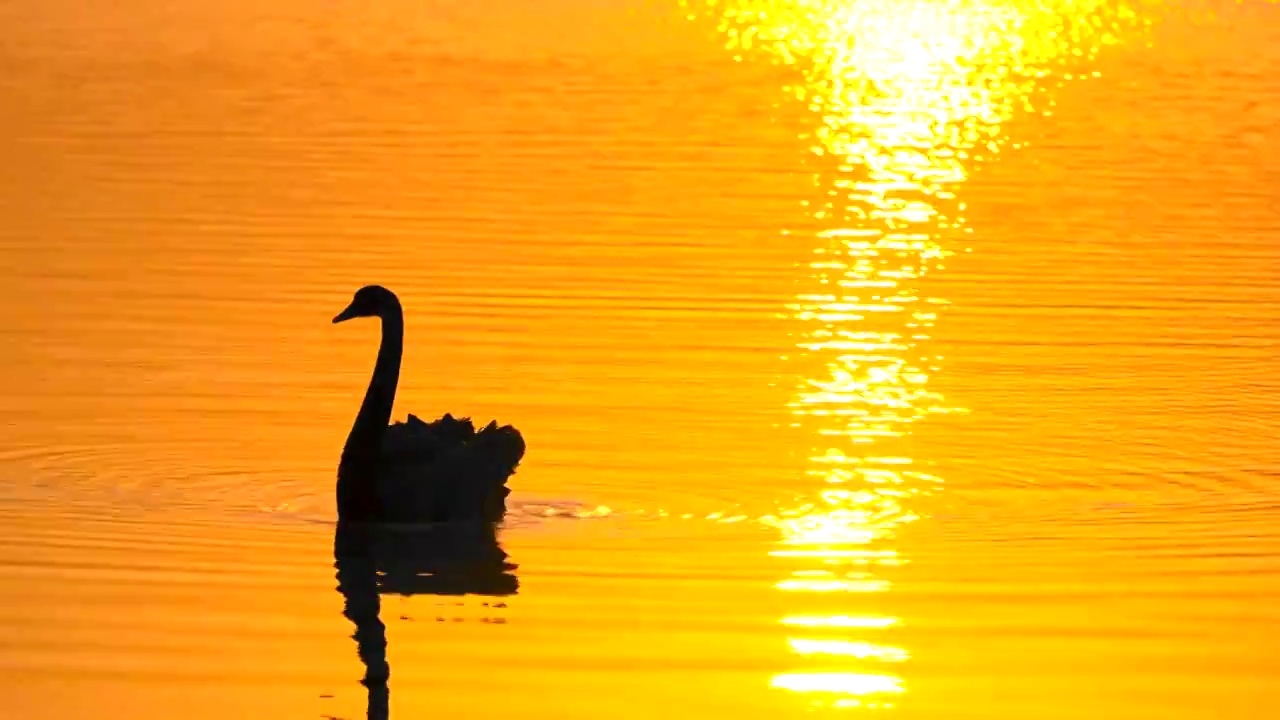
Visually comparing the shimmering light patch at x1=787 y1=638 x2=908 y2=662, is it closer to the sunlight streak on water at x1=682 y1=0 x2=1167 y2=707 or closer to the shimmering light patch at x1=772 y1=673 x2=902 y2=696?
the sunlight streak on water at x1=682 y1=0 x2=1167 y2=707

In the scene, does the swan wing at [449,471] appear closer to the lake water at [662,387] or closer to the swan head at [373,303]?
the lake water at [662,387]

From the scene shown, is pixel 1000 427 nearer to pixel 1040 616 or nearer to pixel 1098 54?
pixel 1040 616

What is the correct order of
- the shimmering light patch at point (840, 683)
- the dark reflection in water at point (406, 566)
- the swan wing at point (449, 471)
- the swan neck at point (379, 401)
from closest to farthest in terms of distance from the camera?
the shimmering light patch at point (840, 683) → the dark reflection in water at point (406, 566) → the swan wing at point (449, 471) → the swan neck at point (379, 401)

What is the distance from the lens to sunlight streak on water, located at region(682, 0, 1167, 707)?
13.4 m

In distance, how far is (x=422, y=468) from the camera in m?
14.4

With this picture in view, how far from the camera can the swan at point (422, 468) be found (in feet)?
46.5

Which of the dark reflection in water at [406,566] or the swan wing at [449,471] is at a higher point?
the swan wing at [449,471]

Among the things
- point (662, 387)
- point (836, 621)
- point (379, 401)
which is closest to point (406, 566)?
point (379, 401)

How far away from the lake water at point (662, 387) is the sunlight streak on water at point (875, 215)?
6cm

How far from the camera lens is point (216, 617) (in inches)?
468

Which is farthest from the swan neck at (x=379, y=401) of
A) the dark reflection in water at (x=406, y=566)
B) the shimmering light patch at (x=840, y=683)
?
the shimmering light patch at (x=840, y=683)

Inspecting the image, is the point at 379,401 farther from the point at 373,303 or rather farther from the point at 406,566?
the point at 406,566

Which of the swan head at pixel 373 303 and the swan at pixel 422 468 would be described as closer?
the swan at pixel 422 468

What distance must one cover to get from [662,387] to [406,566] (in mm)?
4254
